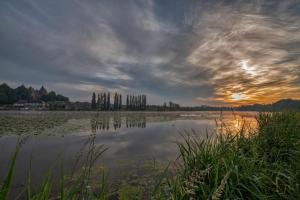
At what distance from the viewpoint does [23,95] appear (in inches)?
3880

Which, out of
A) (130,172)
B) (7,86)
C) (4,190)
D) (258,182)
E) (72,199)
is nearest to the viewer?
(4,190)

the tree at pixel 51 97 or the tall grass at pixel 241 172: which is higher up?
the tree at pixel 51 97

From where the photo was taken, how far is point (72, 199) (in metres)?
1.73

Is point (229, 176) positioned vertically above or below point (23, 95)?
below

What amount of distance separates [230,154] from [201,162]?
65cm

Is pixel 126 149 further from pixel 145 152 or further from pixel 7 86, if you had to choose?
pixel 7 86

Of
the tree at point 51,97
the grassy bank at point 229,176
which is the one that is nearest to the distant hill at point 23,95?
the tree at point 51,97

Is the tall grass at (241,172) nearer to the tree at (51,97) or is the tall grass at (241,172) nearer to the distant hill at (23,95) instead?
the distant hill at (23,95)

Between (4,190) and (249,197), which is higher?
(4,190)

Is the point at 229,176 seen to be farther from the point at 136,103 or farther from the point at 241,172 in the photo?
the point at 136,103

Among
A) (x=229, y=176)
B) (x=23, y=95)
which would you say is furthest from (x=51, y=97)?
(x=229, y=176)

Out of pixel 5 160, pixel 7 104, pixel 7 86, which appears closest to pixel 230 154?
pixel 5 160

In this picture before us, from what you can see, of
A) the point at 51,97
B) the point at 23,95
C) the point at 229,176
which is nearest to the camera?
the point at 229,176

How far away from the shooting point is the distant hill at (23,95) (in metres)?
84.2
